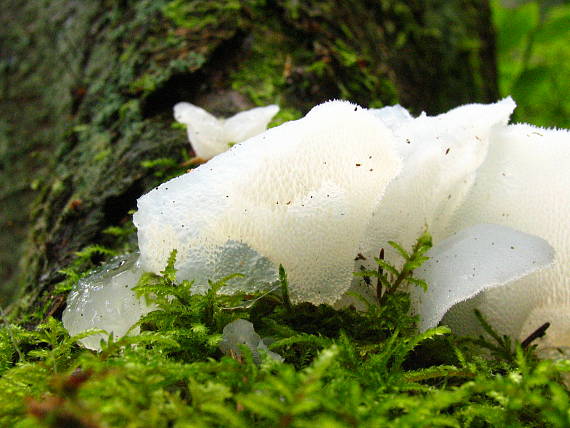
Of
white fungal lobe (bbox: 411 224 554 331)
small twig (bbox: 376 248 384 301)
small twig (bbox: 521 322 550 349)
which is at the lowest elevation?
small twig (bbox: 521 322 550 349)

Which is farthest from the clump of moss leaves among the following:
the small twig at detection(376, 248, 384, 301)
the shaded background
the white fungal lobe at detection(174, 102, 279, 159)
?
the white fungal lobe at detection(174, 102, 279, 159)

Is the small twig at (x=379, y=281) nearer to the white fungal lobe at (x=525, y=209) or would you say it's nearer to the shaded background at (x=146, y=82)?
the white fungal lobe at (x=525, y=209)

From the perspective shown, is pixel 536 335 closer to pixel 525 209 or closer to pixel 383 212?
pixel 525 209

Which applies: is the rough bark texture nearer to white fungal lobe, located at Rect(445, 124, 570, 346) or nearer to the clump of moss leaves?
the clump of moss leaves

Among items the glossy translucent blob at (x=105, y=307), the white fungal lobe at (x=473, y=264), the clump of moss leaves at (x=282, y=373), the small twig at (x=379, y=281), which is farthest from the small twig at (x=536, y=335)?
the glossy translucent blob at (x=105, y=307)

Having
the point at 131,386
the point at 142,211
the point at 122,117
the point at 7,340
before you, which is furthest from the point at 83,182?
the point at 131,386

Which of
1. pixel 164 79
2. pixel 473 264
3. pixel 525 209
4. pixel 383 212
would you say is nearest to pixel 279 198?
pixel 383 212

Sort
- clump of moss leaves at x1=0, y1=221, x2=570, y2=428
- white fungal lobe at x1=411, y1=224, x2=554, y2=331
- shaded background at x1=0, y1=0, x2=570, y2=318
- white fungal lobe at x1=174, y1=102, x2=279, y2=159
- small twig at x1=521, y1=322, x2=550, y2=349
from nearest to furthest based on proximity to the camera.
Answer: clump of moss leaves at x1=0, y1=221, x2=570, y2=428 → white fungal lobe at x1=411, y1=224, x2=554, y2=331 → small twig at x1=521, y1=322, x2=550, y2=349 → white fungal lobe at x1=174, y1=102, x2=279, y2=159 → shaded background at x1=0, y1=0, x2=570, y2=318
